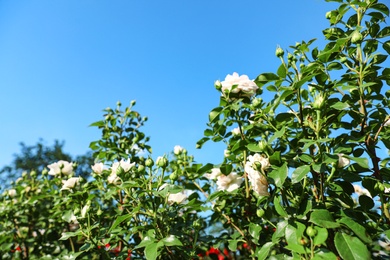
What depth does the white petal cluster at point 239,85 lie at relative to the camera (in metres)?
1.31

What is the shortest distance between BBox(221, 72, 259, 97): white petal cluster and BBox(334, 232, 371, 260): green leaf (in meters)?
0.63

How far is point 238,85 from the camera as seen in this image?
1.31 meters

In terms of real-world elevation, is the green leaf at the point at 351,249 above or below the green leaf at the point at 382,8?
below

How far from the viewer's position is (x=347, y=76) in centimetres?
119

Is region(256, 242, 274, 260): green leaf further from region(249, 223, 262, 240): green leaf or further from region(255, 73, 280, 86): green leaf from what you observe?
region(255, 73, 280, 86): green leaf

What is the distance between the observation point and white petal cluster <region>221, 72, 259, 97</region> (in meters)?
1.31

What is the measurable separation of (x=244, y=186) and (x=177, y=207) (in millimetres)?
298

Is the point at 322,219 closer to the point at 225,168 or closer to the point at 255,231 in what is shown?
the point at 255,231

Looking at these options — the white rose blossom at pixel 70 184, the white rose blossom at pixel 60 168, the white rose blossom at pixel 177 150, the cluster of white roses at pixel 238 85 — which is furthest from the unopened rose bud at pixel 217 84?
the white rose blossom at pixel 60 168

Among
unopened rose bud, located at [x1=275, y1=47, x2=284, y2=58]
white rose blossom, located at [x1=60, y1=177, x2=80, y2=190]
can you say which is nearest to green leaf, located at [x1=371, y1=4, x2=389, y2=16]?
unopened rose bud, located at [x1=275, y1=47, x2=284, y2=58]

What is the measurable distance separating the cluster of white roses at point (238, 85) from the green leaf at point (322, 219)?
1.81 feet

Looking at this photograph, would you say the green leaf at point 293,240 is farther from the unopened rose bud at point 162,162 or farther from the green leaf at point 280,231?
the unopened rose bud at point 162,162

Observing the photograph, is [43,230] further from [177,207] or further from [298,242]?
[298,242]

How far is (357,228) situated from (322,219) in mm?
91
